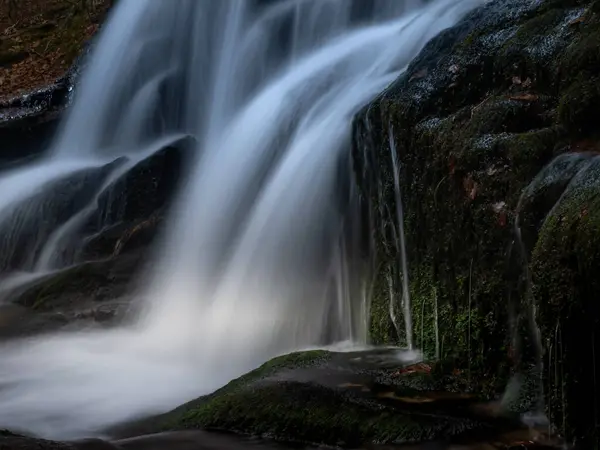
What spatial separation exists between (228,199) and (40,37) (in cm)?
1061

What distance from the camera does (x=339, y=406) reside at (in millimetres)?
3537

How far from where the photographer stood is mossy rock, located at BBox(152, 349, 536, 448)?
335 centimetres

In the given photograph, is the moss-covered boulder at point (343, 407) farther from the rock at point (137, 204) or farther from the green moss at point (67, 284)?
the rock at point (137, 204)

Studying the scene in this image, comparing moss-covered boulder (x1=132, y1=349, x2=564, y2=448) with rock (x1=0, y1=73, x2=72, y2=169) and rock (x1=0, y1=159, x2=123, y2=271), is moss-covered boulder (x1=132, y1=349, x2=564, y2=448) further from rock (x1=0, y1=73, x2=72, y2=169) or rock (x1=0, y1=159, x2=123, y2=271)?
rock (x1=0, y1=73, x2=72, y2=169)

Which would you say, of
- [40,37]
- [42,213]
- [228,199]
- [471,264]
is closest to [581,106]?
[471,264]

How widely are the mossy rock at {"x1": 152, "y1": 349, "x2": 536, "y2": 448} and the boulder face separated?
13.5 inches

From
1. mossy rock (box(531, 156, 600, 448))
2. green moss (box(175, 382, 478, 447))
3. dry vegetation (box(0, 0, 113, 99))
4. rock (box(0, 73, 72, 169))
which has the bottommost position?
green moss (box(175, 382, 478, 447))

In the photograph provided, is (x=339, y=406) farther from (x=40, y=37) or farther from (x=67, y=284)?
(x=40, y=37)

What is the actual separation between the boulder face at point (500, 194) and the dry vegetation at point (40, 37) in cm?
1063

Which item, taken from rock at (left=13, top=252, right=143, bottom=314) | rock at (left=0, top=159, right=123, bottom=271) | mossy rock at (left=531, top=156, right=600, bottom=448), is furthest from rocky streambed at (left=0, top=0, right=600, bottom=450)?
rock at (left=0, top=159, right=123, bottom=271)

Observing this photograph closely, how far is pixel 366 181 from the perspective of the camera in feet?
18.1

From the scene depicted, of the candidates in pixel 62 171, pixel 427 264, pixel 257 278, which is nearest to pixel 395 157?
pixel 427 264

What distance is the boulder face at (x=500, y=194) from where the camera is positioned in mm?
3217

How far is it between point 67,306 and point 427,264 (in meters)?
4.14
